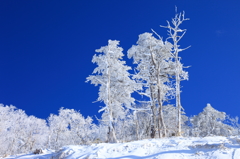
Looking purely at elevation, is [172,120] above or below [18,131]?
above

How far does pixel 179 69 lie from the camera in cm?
1617

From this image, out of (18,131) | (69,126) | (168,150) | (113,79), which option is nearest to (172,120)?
(113,79)

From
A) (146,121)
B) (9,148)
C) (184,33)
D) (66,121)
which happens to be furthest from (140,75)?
(9,148)

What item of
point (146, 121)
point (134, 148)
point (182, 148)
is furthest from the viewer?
point (146, 121)

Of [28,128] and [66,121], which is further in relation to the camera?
[28,128]

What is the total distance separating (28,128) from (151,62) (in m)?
34.1

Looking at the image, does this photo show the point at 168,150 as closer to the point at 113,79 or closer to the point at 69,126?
the point at 113,79

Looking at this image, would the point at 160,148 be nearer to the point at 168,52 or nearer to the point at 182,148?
the point at 182,148

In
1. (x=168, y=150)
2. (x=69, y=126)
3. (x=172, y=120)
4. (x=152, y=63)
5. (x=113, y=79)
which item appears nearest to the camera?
(x=168, y=150)

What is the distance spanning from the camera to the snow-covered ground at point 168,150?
741 centimetres

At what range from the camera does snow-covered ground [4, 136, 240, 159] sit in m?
7.41

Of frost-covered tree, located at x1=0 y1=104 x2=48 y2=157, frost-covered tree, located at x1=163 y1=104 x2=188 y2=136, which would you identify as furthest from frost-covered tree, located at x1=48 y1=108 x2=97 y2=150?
frost-covered tree, located at x1=163 y1=104 x2=188 y2=136

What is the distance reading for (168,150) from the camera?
834cm

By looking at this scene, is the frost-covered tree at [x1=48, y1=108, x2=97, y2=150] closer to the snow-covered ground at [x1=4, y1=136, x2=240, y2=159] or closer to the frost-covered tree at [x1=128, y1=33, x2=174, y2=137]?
the frost-covered tree at [x1=128, y1=33, x2=174, y2=137]
